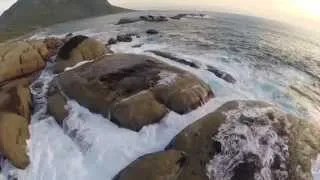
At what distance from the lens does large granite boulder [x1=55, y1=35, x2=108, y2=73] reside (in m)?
25.5

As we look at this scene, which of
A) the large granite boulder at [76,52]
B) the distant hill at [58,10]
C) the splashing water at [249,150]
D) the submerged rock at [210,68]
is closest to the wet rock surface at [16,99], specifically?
the large granite boulder at [76,52]

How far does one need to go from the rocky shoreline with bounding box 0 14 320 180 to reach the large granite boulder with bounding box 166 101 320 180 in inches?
1.5

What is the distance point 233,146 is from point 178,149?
220 cm

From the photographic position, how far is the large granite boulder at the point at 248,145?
15.4 m

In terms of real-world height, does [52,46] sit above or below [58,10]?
above

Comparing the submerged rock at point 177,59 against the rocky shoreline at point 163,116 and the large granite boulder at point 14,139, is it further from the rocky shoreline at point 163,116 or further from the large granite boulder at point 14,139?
the large granite boulder at point 14,139

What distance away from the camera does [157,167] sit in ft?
49.8

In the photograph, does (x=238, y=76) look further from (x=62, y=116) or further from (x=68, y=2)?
(x=68, y=2)

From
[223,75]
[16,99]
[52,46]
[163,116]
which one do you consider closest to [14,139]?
[16,99]

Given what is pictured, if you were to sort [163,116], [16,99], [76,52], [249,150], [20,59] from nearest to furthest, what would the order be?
1. [249,150]
2. [163,116]
3. [16,99]
4. [20,59]
5. [76,52]

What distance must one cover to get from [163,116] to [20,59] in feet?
37.3

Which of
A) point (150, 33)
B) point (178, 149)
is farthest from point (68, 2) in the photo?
point (178, 149)

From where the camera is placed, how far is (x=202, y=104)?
19797mm

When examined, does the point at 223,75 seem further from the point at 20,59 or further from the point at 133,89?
the point at 20,59
